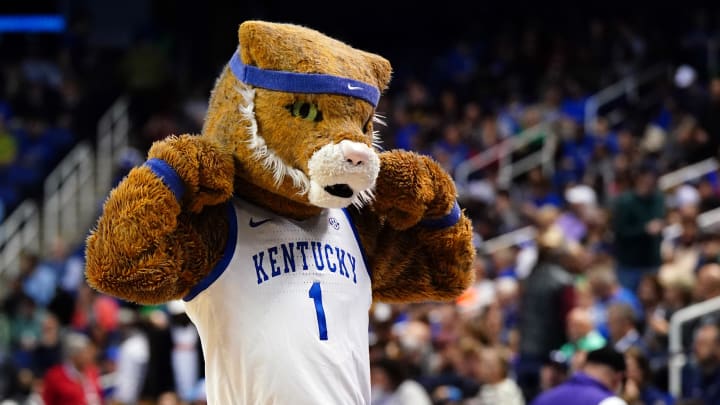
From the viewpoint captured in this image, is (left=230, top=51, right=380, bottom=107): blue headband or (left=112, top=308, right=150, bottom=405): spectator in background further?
(left=112, top=308, right=150, bottom=405): spectator in background

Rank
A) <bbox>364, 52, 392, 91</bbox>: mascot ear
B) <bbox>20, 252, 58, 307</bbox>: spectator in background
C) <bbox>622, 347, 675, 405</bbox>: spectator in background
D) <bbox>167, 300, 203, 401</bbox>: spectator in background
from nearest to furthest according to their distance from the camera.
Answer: <bbox>364, 52, 392, 91</bbox>: mascot ear
<bbox>622, 347, 675, 405</bbox>: spectator in background
<bbox>167, 300, 203, 401</bbox>: spectator in background
<bbox>20, 252, 58, 307</bbox>: spectator in background

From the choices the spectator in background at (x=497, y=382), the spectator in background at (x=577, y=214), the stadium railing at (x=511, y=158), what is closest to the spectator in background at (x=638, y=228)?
the spectator in background at (x=577, y=214)

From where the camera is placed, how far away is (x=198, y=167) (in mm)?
2744

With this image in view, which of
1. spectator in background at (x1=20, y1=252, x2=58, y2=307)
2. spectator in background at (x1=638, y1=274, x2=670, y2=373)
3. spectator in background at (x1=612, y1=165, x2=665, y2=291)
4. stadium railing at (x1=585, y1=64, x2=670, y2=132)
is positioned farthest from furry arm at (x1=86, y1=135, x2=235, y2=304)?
stadium railing at (x1=585, y1=64, x2=670, y2=132)

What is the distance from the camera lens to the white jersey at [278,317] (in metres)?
2.83

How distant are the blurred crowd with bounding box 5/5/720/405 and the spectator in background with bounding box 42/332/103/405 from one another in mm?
15

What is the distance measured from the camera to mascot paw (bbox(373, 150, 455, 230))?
9.76 feet

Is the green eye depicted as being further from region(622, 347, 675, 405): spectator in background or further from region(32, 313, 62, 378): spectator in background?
region(32, 313, 62, 378): spectator in background

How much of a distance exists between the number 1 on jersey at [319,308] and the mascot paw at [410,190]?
28 cm

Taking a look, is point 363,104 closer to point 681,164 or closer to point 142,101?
point 681,164

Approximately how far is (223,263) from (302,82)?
456 mm

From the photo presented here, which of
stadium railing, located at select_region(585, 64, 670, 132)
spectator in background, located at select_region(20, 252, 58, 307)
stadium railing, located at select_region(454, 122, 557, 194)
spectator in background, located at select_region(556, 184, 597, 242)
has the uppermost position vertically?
stadium railing, located at select_region(585, 64, 670, 132)

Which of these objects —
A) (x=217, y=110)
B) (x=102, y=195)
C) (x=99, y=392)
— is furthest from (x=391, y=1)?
(x=217, y=110)

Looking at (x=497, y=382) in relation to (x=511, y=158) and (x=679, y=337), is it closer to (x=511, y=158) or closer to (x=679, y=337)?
(x=679, y=337)
